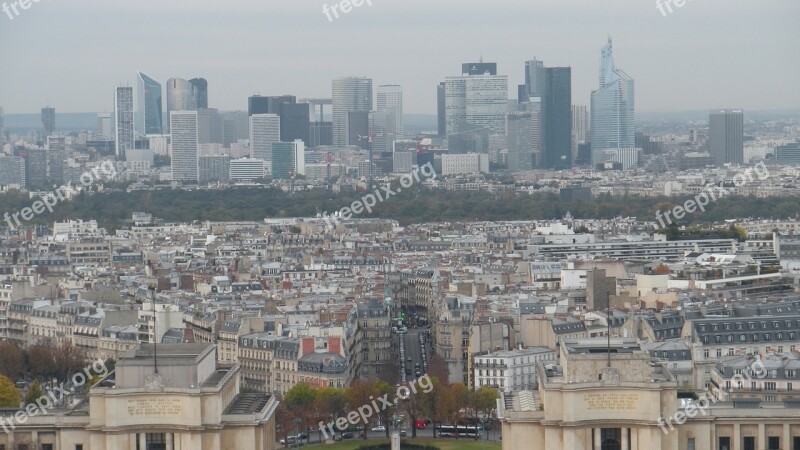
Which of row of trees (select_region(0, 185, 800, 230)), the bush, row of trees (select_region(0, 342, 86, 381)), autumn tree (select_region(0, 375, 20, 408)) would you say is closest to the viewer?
the bush

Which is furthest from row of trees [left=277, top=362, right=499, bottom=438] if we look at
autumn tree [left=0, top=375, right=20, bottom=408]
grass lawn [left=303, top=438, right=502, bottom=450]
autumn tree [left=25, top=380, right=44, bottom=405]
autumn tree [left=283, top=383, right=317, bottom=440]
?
autumn tree [left=0, top=375, right=20, bottom=408]

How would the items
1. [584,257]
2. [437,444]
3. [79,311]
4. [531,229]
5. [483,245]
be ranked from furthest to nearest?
[531,229] → [483,245] → [584,257] → [79,311] → [437,444]

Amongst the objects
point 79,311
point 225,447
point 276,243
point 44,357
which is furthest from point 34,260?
point 225,447

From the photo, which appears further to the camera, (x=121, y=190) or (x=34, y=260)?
(x=121, y=190)

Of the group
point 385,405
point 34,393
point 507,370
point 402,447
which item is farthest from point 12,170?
point 402,447

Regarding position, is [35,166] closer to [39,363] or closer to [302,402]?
[39,363]

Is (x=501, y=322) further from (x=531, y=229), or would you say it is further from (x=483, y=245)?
(x=531, y=229)

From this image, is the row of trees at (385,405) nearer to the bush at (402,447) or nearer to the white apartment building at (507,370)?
the bush at (402,447)

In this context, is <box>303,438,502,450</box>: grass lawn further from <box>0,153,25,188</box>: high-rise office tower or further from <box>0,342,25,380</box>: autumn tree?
<box>0,153,25,188</box>: high-rise office tower
